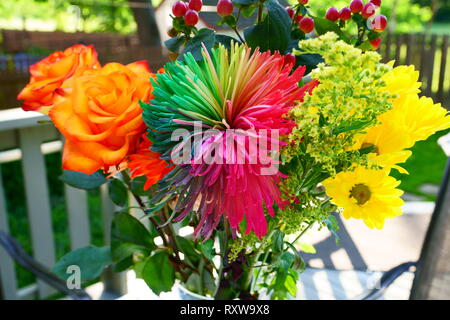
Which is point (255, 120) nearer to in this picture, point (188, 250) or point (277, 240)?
point (277, 240)

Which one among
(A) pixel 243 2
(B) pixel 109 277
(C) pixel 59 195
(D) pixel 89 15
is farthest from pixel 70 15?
(A) pixel 243 2

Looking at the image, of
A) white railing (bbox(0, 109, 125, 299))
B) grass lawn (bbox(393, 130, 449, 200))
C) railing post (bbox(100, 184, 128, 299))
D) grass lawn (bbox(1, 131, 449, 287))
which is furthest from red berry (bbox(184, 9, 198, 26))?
grass lawn (bbox(393, 130, 449, 200))

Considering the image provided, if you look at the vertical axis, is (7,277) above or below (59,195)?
above

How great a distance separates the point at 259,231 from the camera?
396 millimetres

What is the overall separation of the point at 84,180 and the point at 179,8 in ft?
1.05

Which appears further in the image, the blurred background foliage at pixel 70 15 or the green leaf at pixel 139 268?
the blurred background foliage at pixel 70 15

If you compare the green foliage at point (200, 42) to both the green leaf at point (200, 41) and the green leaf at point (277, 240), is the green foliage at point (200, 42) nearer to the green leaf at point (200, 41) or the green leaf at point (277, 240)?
the green leaf at point (200, 41)

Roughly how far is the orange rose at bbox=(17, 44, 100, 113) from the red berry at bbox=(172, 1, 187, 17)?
0.42ft

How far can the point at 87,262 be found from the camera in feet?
2.05

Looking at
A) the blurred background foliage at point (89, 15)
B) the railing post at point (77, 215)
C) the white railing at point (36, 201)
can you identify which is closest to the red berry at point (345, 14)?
the white railing at point (36, 201)

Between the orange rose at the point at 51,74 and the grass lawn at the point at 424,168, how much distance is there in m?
3.38

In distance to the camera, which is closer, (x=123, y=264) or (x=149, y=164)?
(x=149, y=164)

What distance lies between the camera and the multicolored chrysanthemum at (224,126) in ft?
1.17

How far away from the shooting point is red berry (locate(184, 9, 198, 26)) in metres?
0.45
